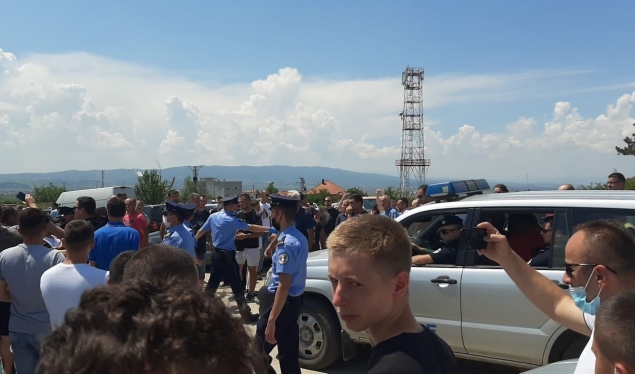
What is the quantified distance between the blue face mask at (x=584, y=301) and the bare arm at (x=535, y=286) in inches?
1.4

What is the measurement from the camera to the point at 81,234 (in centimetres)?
360

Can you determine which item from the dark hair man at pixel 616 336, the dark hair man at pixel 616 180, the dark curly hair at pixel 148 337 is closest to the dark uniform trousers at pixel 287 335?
the dark hair man at pixel 616 336

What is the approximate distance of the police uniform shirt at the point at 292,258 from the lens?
4.30 m

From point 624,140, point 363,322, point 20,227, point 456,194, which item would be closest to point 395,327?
point 363,322

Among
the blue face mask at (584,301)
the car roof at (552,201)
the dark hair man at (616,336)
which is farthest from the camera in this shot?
the car roof at (552,201)

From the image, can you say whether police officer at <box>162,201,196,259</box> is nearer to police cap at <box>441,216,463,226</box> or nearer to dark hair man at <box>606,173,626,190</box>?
police cap at <box>441,216,463,226</box>

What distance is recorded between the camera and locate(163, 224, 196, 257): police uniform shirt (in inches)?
238

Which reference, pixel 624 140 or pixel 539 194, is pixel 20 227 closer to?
pixel 539 194

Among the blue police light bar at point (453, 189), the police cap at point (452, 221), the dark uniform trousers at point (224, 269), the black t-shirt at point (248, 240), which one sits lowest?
the dark uniform trousers at point (224, 269)

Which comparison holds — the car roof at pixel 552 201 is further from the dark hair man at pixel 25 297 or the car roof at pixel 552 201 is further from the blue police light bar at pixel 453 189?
the dark hair man at pixel 25 297

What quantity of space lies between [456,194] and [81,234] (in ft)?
14.8

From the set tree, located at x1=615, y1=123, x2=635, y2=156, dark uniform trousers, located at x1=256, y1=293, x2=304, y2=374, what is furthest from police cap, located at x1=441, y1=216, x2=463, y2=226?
tree, located at x1=615, y1=123, x2=635, y2=156

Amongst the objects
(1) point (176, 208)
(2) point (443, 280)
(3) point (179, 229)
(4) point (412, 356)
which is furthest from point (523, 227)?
(1) point (176, 208)

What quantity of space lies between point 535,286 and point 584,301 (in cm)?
25
